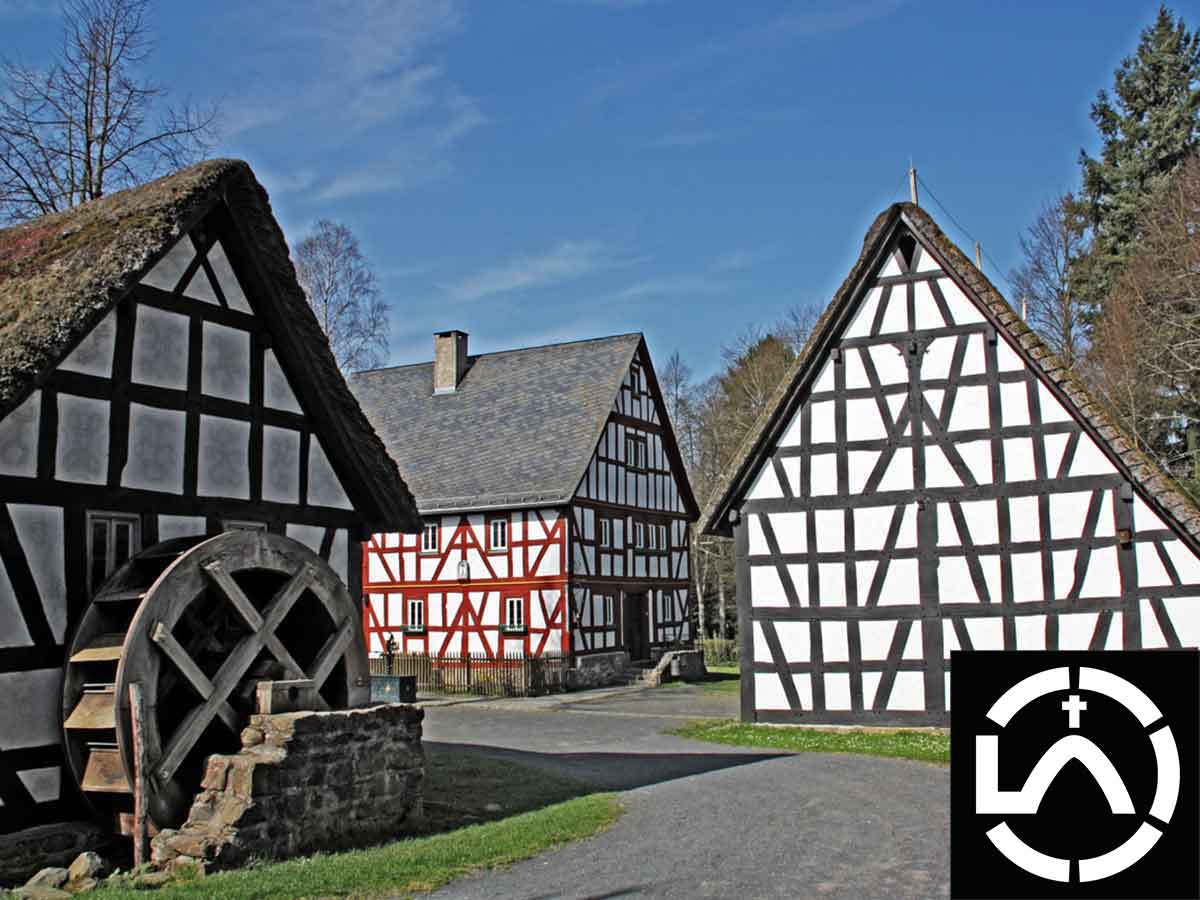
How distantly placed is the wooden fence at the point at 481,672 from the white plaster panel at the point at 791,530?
11983 mm

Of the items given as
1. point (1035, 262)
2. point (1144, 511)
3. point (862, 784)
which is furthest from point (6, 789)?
point (1035, 262)

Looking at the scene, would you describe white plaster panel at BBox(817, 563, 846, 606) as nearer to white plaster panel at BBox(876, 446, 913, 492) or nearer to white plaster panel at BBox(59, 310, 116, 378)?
white plaster panel at BBox(876, 446, 913, 492)

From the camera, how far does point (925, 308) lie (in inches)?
771

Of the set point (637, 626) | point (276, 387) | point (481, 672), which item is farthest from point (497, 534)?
point (276, 387)

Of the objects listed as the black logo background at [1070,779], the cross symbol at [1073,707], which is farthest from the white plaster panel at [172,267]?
the cross symbol at [1073,707]

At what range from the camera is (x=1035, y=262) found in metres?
42.2

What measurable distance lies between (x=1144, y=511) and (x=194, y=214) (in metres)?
14.3

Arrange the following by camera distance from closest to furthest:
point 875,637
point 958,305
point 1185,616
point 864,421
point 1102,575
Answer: point 1185,616 < point 1102,575 < point 875,637 < point 958,305 < point 864,421

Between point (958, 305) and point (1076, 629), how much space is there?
18.2ft

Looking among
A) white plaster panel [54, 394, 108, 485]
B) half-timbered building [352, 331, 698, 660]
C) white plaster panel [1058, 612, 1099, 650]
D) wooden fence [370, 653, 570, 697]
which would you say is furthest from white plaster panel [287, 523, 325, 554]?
wooden fence [370, 653, 570, 697]

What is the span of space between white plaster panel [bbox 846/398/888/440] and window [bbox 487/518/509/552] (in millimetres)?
14934

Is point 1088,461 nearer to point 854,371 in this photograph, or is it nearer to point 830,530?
point 854,371

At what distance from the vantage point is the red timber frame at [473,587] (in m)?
31.9

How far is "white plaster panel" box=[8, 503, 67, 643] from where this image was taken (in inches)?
400
